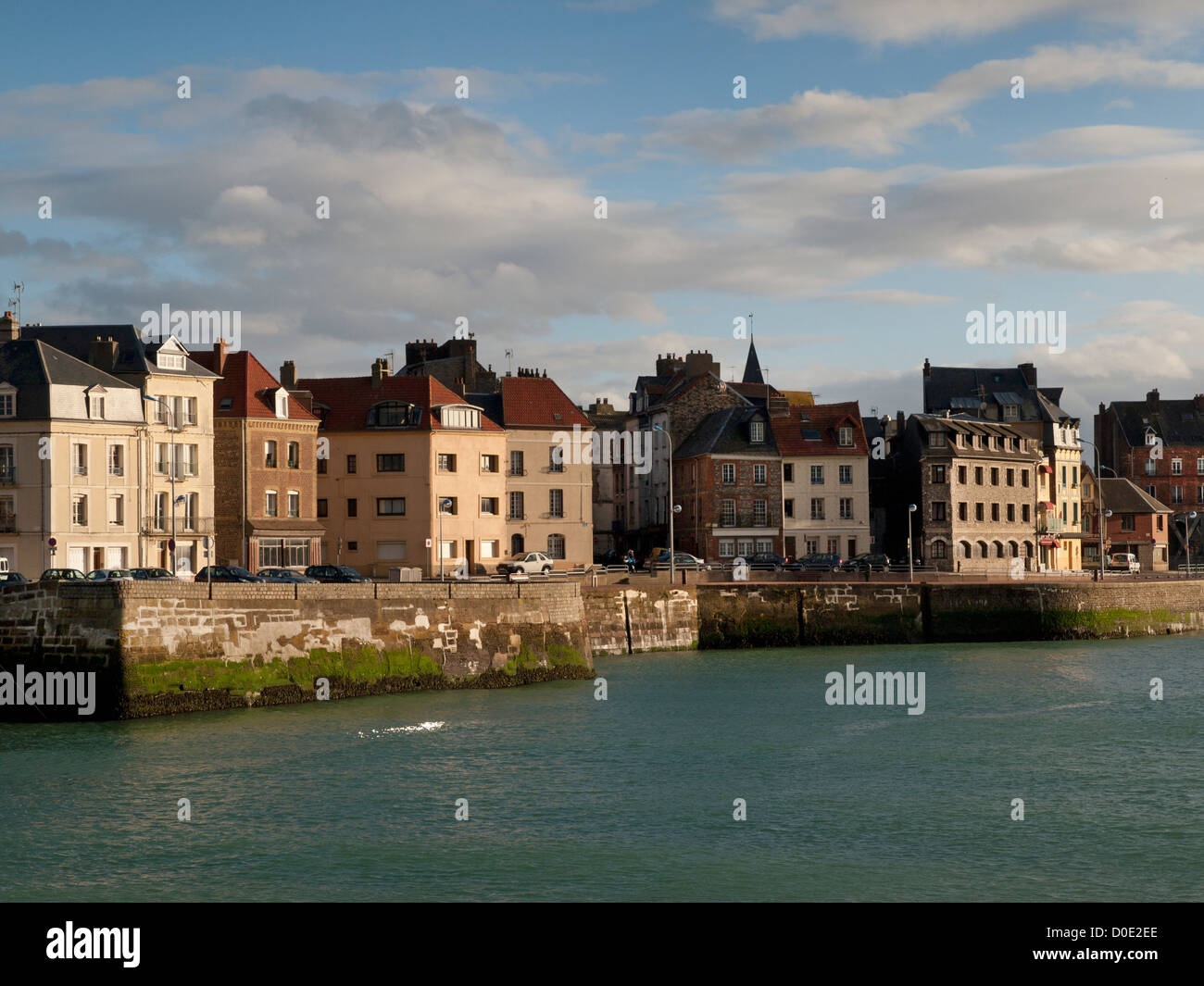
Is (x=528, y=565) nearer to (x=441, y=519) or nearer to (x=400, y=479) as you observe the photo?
(x=441, y=519)

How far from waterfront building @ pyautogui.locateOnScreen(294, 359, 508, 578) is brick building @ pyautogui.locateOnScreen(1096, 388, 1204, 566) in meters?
66.5

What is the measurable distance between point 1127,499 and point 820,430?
35.0m

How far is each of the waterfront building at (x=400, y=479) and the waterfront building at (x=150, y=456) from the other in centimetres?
852

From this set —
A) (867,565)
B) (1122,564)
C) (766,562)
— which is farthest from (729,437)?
(1122,564)

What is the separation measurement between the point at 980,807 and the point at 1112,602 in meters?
45.2

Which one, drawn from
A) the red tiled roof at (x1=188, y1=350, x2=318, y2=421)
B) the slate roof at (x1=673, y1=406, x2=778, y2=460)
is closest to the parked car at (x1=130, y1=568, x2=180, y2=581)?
the red tiled roof at (x1=188, y1=350, x2=318, y2=421)

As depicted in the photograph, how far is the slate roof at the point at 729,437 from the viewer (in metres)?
87.1

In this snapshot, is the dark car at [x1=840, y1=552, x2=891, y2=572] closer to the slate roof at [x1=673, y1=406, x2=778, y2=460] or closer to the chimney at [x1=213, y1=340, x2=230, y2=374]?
the slate roof at [x1=673, y1=406, x2=778, y2=460]

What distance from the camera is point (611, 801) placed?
2966 centimetres

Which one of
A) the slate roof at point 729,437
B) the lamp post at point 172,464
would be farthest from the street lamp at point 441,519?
the slate roof at point 729,437

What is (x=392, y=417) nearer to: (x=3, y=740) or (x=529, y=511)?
(x=529, y=511)

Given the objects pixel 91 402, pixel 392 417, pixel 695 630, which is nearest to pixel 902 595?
pixel 695 630

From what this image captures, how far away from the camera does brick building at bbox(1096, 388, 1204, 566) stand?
12219cm

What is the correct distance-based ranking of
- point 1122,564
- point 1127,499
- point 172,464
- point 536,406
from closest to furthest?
point 172,464 < point 536,406 < point 1122,564 < point 1127,499
